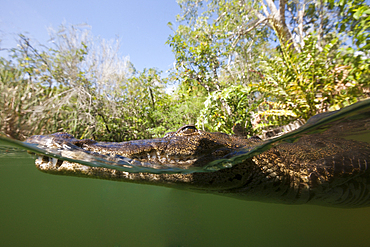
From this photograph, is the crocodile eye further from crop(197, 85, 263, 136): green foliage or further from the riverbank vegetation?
crop(197, 85, 263, 136): green foliage

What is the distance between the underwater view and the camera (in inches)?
93.4

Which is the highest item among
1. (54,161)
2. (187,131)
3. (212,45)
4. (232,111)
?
(212,45)

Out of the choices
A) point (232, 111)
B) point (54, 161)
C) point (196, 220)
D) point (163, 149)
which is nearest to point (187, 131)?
point (163, 149)

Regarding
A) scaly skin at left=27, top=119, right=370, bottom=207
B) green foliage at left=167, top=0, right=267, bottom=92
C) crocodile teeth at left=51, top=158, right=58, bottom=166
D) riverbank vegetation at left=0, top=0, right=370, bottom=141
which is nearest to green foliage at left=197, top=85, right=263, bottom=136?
riverbank vegetation at left=0, top=0, right=370, bottom=141

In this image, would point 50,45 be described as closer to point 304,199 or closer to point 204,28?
point 204,28

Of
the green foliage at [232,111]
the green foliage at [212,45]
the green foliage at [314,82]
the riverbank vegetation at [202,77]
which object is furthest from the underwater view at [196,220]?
the green foliage at [212,45]

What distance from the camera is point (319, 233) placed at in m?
3.61

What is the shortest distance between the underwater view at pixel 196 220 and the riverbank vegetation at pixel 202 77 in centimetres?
147

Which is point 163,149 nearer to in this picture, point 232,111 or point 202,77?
point 232,111

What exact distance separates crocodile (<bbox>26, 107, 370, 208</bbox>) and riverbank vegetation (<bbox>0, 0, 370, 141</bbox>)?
1.51 meters

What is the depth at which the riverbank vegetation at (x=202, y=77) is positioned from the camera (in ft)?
11.8

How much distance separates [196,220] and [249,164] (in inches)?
146

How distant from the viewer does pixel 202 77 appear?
707cm

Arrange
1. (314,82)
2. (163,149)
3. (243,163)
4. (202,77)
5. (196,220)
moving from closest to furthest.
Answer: (163,149)
(243,163)
(314,82)
(196,220)
(202,77)
